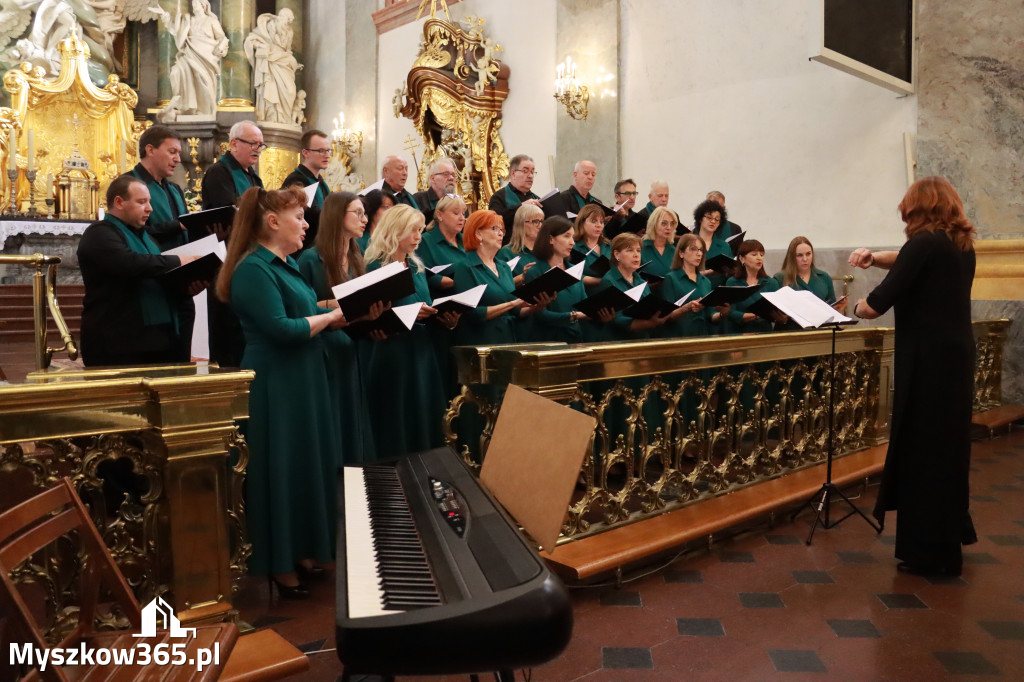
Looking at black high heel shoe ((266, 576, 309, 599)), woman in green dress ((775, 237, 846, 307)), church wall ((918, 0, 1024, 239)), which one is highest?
church wall ((918, 0, 1024, 239))

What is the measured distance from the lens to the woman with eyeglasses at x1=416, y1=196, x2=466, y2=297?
4590 millimetres

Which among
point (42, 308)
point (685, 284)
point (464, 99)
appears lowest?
point (42, 308)

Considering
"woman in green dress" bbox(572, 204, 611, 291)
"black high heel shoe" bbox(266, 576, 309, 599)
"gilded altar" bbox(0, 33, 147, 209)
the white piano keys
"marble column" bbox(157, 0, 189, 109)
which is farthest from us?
"marble column" bbox(157, 0, 189, 109)

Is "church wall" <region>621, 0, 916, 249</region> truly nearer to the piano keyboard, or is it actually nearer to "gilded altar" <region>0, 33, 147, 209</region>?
the piano keyboard

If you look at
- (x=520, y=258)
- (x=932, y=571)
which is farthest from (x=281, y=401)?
(x=932, y=571)

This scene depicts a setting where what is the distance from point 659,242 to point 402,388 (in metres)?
2.89

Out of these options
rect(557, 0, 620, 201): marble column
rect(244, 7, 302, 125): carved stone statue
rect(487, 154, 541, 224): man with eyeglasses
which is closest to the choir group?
rect(487, 154, 541, 224): man with eyeglasses

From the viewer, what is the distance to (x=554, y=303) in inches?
200

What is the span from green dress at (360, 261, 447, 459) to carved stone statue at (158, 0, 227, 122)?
12.3 meters

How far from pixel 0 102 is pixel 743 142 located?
1325 cm

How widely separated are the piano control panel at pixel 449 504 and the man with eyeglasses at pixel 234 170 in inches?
137

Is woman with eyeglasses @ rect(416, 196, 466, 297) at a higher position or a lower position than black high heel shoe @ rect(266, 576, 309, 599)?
higher

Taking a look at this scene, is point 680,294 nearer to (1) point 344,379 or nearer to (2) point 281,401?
(1) point 344,379

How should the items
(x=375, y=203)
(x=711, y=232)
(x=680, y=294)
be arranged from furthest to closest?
1. (x=711, y=232)
2. (x=680, y=294)
3. (x=375, y=203)
